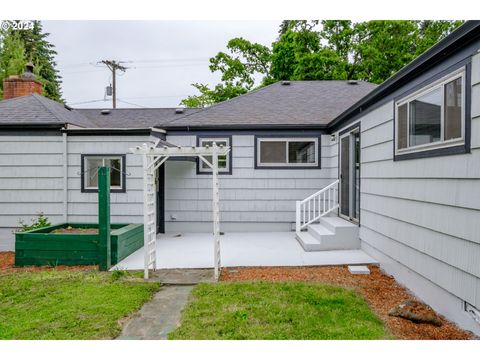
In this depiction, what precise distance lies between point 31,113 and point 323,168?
6.83 meters

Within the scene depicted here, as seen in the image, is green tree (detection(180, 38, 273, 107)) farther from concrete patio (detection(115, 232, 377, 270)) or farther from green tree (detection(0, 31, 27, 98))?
concrete patio (detection(115, 232, 377, 270))

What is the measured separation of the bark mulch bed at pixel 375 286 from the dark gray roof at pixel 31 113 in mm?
5230

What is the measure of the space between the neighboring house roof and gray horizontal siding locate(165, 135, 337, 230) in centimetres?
291

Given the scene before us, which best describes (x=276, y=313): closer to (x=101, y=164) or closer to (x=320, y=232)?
(x=320, y=232)

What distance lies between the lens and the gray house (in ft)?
11.2

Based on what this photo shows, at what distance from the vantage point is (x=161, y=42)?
393 inches

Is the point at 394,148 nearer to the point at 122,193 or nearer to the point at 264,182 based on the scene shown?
the point at 264,182

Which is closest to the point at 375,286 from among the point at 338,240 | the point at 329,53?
the point at 338,240

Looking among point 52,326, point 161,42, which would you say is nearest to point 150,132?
point 161,42

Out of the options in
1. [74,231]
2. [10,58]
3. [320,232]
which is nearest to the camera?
[320,232]

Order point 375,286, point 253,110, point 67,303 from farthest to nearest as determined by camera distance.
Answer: point 253,110 < point 375,286 < point 67,303

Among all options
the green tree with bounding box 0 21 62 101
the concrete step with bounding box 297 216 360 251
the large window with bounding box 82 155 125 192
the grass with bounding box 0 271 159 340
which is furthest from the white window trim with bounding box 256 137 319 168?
the green tree with bounding box 0 21 62 101

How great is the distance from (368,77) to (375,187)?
1493 cm

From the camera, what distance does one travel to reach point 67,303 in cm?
402
